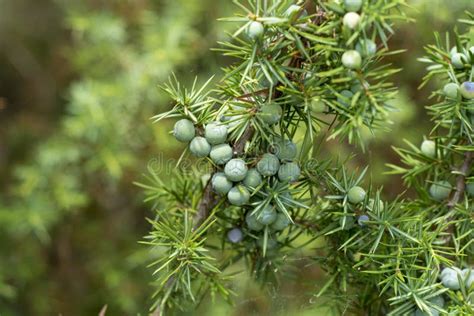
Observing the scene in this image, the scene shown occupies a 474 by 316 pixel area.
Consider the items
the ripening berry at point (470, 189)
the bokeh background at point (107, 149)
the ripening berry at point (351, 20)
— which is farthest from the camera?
the bokeh background at point (107, 149)

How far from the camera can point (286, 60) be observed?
44 centimetres

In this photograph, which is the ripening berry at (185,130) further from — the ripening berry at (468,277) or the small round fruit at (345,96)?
the ripening berry at (468,277)

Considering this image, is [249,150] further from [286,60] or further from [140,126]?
[140,126]

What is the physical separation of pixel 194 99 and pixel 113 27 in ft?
2.48

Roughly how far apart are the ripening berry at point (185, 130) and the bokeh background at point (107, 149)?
57 cm

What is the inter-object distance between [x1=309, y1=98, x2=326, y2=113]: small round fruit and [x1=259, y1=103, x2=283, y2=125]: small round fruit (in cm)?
2

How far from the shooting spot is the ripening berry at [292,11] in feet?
1.32

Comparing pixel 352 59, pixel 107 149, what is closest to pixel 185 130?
pixel 352 59

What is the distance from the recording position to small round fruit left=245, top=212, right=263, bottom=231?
1.54 ft

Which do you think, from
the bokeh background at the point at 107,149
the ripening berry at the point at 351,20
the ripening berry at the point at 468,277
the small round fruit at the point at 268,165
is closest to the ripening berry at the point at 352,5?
the ripening berry at the point at 351,20

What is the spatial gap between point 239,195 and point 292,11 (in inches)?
5.1

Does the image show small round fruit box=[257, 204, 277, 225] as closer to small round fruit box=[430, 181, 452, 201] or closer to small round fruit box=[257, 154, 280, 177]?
small round fruit box=[257, 154, 280, 177]

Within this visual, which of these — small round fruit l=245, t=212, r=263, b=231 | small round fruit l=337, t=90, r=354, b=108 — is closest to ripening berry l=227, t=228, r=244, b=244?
small round fruit l=245, t=212, r=263, b=231

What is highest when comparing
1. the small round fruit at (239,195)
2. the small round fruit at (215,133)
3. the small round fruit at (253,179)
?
the small round fruit at (215,133)
